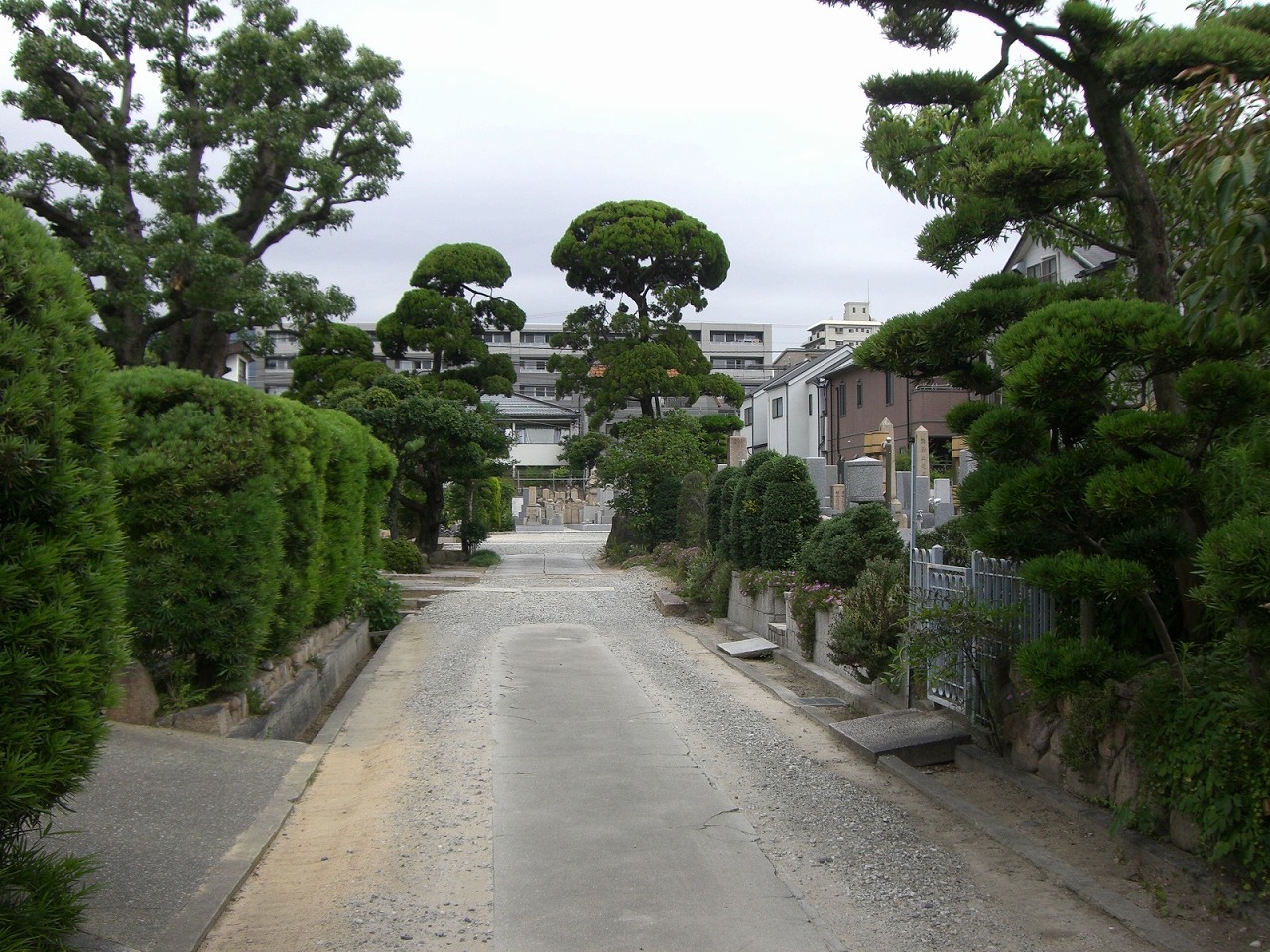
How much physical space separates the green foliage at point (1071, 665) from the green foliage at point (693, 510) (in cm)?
1606

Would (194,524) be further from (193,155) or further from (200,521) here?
(193,155)

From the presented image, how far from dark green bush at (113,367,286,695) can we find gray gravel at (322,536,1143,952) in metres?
1.76

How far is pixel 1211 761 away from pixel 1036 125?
18.0 ft

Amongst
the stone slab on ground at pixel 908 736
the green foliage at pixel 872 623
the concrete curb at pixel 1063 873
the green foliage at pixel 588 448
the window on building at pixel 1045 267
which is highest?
the window on building at pixel 1045 267

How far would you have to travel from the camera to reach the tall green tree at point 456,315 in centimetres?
3434

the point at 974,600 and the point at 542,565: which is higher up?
the point at 974,600

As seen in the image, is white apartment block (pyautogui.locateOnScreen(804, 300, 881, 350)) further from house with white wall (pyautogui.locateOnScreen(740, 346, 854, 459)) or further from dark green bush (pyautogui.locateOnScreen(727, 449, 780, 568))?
dark green bush (pyautogui.locateOnScreen(727, 449, 780, 568))

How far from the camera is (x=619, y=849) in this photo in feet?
18.4

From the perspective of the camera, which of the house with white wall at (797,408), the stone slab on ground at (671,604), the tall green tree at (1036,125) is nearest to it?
the tall green tree at (1036,125)

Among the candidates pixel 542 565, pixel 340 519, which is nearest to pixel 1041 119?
pixel 340 519

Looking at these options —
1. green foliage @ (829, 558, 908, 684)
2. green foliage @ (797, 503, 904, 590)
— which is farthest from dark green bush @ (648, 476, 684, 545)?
green foliage @ (829, 558, 908, 684)

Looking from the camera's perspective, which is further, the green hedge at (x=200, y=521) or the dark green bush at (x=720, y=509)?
the dark green bush at (x=720, y=509)

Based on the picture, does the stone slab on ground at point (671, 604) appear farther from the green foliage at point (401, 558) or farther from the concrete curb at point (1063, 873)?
the concrete curb at point (1063, 873)

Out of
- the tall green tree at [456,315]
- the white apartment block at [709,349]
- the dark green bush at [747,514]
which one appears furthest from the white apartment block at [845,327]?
the dark green bush at [747,514]
